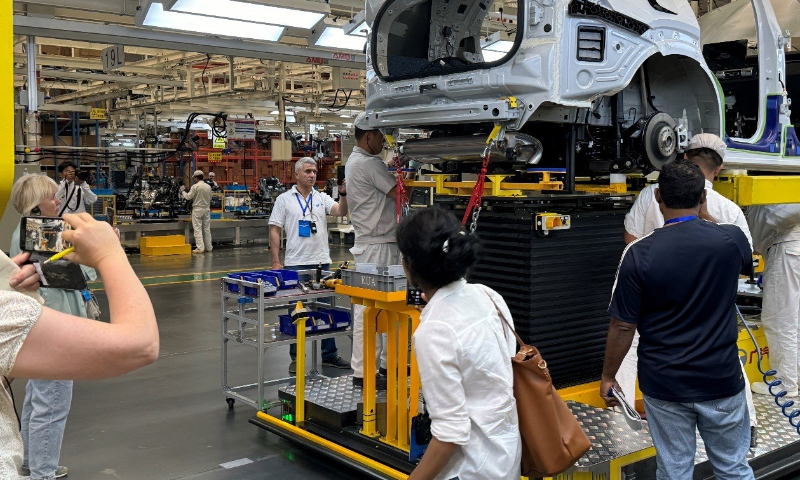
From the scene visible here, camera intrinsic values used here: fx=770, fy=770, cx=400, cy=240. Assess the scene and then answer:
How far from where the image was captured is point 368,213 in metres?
5.37

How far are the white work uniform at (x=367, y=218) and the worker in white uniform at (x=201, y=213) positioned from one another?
1135cm

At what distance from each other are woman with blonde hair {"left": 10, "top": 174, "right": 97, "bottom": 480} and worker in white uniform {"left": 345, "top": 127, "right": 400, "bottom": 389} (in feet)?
6.29

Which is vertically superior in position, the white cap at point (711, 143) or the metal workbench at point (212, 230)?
the white cap at point (711, 143)

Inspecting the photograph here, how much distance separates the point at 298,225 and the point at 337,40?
2.66m

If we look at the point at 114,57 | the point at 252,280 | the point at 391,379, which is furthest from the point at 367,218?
the point at 114,57

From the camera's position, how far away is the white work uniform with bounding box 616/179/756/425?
4.02 m

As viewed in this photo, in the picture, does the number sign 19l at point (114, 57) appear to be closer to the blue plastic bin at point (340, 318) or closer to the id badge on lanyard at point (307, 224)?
the id badge on lanyard at point (307, 224)

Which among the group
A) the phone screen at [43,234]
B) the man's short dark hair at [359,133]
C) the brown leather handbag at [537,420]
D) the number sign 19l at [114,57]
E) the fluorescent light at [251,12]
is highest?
the number sign 19l at [114,57]

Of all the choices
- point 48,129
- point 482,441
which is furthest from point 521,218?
point 48,129

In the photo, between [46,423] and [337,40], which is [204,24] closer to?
[337,40]

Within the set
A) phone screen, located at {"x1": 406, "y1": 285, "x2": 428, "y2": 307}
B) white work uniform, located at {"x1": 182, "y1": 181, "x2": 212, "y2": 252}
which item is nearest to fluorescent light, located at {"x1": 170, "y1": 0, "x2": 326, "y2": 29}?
phone screen, located at {"x1": 406, "y1": 285, "x2": 428, "y2": 307}

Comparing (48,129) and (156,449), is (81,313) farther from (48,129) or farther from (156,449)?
(48,129)

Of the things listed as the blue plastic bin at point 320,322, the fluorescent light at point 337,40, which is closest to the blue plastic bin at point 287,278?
the blue plastic bin at point 320,322

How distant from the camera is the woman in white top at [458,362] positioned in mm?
2232
